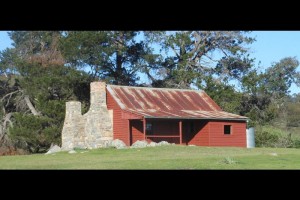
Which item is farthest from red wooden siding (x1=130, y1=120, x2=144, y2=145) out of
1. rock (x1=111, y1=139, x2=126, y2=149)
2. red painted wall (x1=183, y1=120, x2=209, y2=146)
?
red painted wall (x1=183, y1=120, x2=209, y2=146)

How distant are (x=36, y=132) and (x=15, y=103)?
8516 mm

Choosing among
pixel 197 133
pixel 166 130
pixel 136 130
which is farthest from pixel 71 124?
pixel 197 133

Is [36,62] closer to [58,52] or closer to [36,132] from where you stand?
[58,52]

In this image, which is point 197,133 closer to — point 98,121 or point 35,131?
point 98,121

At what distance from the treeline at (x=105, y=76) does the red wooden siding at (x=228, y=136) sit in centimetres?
495

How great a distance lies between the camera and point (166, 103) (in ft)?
118

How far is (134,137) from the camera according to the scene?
3328 cm

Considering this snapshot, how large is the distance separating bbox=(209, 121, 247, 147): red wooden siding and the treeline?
195 inches

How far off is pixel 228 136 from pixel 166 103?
481 centimetres

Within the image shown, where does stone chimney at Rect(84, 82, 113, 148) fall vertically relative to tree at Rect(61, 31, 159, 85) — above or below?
below

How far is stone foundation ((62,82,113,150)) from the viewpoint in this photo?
1335 inches

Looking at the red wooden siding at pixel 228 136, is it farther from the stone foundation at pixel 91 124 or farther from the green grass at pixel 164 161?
the green grass at pixel 164 161

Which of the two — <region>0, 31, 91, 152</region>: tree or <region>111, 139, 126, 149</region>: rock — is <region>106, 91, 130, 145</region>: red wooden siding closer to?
<region>111, 139, 126, 149</region>: rock
